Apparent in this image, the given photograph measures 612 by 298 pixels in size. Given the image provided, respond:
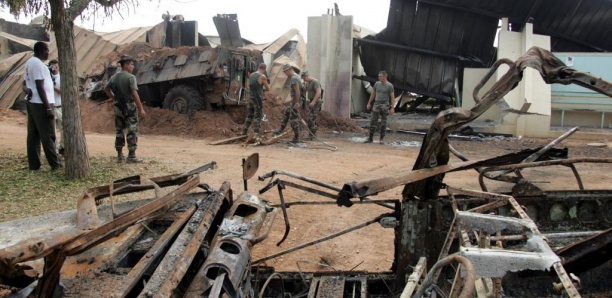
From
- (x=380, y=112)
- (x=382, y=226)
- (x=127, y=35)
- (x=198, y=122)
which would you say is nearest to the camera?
(x=382, y=226)

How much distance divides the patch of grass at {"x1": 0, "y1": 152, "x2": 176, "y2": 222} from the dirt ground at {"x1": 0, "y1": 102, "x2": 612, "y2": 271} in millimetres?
546

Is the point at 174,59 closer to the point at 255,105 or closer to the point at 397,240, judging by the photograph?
the point at 255,105

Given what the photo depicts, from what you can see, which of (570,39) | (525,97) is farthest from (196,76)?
(570,39)

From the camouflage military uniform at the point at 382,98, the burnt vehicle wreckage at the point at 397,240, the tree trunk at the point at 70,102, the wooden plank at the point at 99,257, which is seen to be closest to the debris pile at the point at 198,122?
the camouflage military uniform at the point at 382,98

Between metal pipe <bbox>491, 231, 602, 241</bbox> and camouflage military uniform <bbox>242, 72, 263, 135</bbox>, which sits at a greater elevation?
camouflage military uniform <bbox>242, 72, 263, 135</bbox>

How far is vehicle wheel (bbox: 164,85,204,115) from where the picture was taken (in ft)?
45.1

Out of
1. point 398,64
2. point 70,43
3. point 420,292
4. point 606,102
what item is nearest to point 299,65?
point 398,64

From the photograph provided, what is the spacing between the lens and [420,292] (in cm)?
192

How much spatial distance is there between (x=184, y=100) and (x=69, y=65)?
7091 mm

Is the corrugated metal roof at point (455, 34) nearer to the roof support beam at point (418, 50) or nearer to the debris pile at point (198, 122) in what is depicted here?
the roof support beam at point (418, 50)

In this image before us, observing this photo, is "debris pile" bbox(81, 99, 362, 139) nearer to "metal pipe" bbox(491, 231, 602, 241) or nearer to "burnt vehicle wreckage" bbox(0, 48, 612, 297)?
"burnt vehicle wreckage" bbox(0, 48, 612, 297)

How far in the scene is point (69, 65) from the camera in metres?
6.78

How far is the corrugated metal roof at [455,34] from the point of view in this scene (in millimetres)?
15211

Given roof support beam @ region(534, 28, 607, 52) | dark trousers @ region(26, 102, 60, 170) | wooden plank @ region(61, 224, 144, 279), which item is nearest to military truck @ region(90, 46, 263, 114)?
dark trousers @ region(26, 102, 60, 170)
